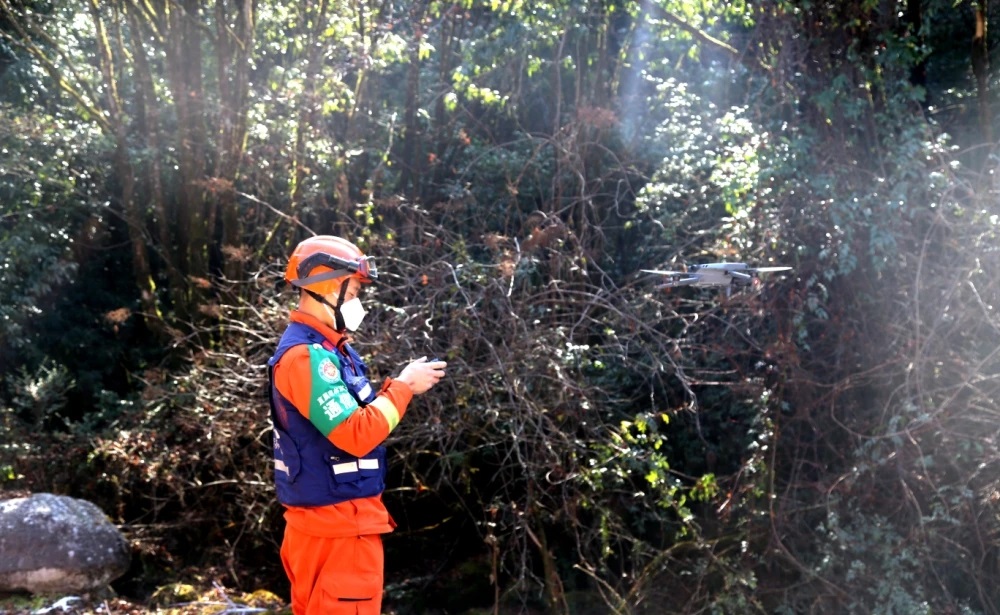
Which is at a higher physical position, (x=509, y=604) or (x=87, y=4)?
(x=87, y=4)

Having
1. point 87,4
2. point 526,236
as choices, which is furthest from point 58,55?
point 526,236

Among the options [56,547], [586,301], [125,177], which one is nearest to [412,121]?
[125,177]

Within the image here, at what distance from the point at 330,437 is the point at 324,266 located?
0.66 meters

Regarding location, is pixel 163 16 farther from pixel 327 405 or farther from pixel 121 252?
pixel 327 405

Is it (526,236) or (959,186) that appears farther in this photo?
(526,236)

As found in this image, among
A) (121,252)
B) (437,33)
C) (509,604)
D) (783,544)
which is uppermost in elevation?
(437,33)

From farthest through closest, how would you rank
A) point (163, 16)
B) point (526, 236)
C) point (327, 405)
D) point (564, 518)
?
1. point (163, 16)
2. point (526, 236)
3. point (564, 518)
4. point (327, 405)

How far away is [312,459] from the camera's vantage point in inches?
158

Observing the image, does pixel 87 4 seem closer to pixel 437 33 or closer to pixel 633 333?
pixel 437 33

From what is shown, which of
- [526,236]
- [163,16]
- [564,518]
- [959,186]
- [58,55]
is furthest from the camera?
[58,55]

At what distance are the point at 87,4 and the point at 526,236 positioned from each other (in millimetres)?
5124

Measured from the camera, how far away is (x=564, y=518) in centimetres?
623

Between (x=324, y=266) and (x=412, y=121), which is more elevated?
(x=412, y=121)

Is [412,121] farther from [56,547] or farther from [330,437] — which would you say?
[330,437]
